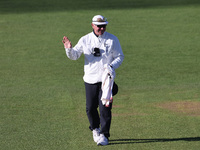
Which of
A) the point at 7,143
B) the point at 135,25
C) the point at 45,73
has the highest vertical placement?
the point at 135,25

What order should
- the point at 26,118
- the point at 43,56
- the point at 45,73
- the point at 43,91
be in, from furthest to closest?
the point at 43,56
the point at 45,73
the point at 43,91
the point at 26,118

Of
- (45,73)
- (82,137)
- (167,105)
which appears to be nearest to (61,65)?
(45,73)

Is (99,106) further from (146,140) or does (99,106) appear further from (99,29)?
(99,29)

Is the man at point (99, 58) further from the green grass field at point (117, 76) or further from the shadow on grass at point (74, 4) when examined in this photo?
the shadow on grass at point (74, 4)

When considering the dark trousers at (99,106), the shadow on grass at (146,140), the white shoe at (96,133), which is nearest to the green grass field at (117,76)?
the shadow on grass at (146,140)

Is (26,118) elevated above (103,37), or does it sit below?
below

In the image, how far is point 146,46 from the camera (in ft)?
58.2

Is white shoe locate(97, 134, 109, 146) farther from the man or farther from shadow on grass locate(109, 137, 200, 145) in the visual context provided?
shadow on grass locate(109, 137, 200, 145)

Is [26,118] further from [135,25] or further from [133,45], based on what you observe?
[135,25]

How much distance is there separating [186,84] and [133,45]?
4.73m

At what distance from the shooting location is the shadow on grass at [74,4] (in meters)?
22.3

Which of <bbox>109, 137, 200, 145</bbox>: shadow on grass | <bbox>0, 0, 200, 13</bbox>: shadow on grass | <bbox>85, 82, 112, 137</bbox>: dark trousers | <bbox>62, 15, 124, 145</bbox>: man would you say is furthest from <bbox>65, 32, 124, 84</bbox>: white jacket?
<bbox>0, 0, 200, 13</bbox>: shadow on grass

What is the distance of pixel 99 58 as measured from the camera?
8.68 metres

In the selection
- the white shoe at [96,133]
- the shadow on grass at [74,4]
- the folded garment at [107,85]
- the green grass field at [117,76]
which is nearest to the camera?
the folded garment at [107,85]
